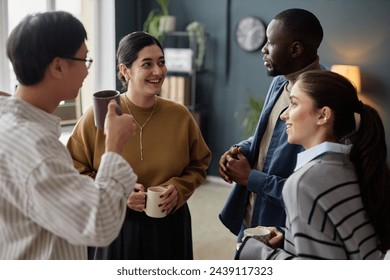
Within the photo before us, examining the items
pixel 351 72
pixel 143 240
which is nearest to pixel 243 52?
pixel 351 72

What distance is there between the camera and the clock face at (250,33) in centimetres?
409

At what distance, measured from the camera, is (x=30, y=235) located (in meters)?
0.91

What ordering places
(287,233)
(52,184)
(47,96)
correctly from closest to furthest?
(52,184), (47,96), (287,233)

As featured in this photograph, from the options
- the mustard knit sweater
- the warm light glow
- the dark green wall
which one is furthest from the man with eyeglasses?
the dark green wall

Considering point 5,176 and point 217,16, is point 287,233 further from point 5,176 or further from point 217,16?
point 217,16

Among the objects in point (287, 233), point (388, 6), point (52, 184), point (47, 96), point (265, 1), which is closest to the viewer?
point (52, 184)

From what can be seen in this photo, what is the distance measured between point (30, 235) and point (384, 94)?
3386 millimetres

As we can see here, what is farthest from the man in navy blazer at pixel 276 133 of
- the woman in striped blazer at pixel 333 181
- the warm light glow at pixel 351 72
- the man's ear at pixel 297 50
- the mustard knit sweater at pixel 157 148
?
the warm light glow at pixel 351 72

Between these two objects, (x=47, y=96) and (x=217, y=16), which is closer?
(x=47, y=96)

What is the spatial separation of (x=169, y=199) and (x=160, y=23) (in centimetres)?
305

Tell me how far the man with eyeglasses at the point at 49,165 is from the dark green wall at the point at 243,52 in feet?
10.4

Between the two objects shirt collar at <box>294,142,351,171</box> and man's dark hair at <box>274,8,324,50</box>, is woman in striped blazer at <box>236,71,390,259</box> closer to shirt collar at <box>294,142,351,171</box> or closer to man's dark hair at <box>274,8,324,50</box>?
shirt collar at <box>294,142,351,171</box>

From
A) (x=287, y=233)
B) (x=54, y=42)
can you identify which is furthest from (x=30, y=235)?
(x=287, y=233)
